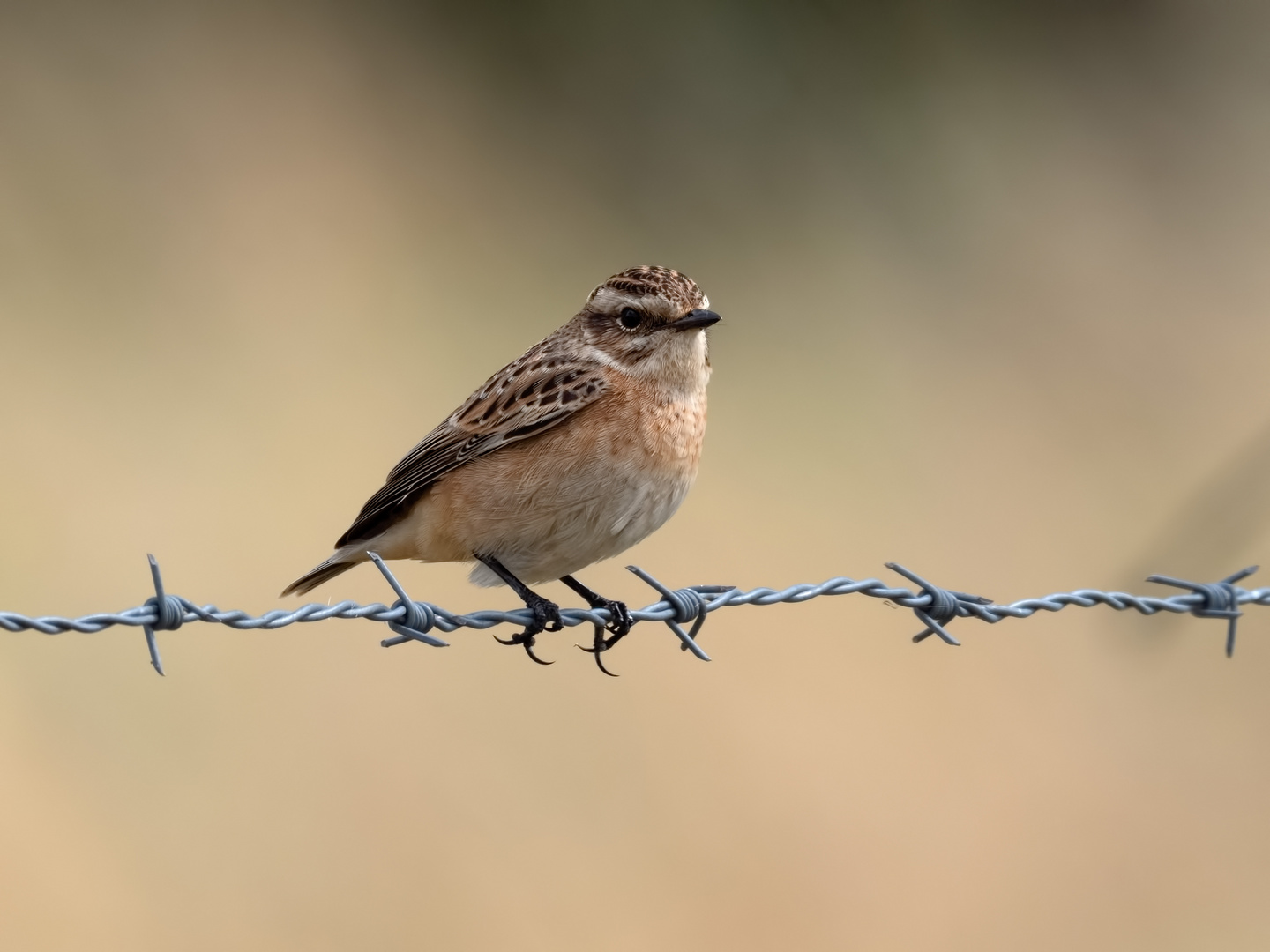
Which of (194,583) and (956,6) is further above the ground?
(956,6)

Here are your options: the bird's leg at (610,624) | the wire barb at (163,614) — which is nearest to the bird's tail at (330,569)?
the bird's leg at (610,624)

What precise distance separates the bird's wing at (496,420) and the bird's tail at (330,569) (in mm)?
69

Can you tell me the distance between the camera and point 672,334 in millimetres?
4484

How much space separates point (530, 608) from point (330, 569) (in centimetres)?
105

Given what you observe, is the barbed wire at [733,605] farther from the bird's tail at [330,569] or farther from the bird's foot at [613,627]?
the bird's tail at [330,569]

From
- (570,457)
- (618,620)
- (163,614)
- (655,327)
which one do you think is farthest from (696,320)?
(163,614)

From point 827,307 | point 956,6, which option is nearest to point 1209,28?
point 956,6

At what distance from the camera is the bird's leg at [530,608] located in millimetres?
4168

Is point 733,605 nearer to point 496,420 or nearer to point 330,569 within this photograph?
point 496,420

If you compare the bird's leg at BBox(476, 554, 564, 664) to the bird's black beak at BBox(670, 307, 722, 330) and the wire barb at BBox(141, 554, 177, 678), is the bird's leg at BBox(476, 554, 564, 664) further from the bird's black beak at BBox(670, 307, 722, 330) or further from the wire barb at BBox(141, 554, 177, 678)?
the wire barb at BBox(141, 554, 177, 678)

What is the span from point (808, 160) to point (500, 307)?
4.01 meters

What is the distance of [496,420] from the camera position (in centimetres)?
454

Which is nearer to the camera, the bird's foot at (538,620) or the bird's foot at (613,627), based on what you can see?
the bird's foot at (538,620)

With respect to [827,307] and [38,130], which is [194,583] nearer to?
[38,130]
